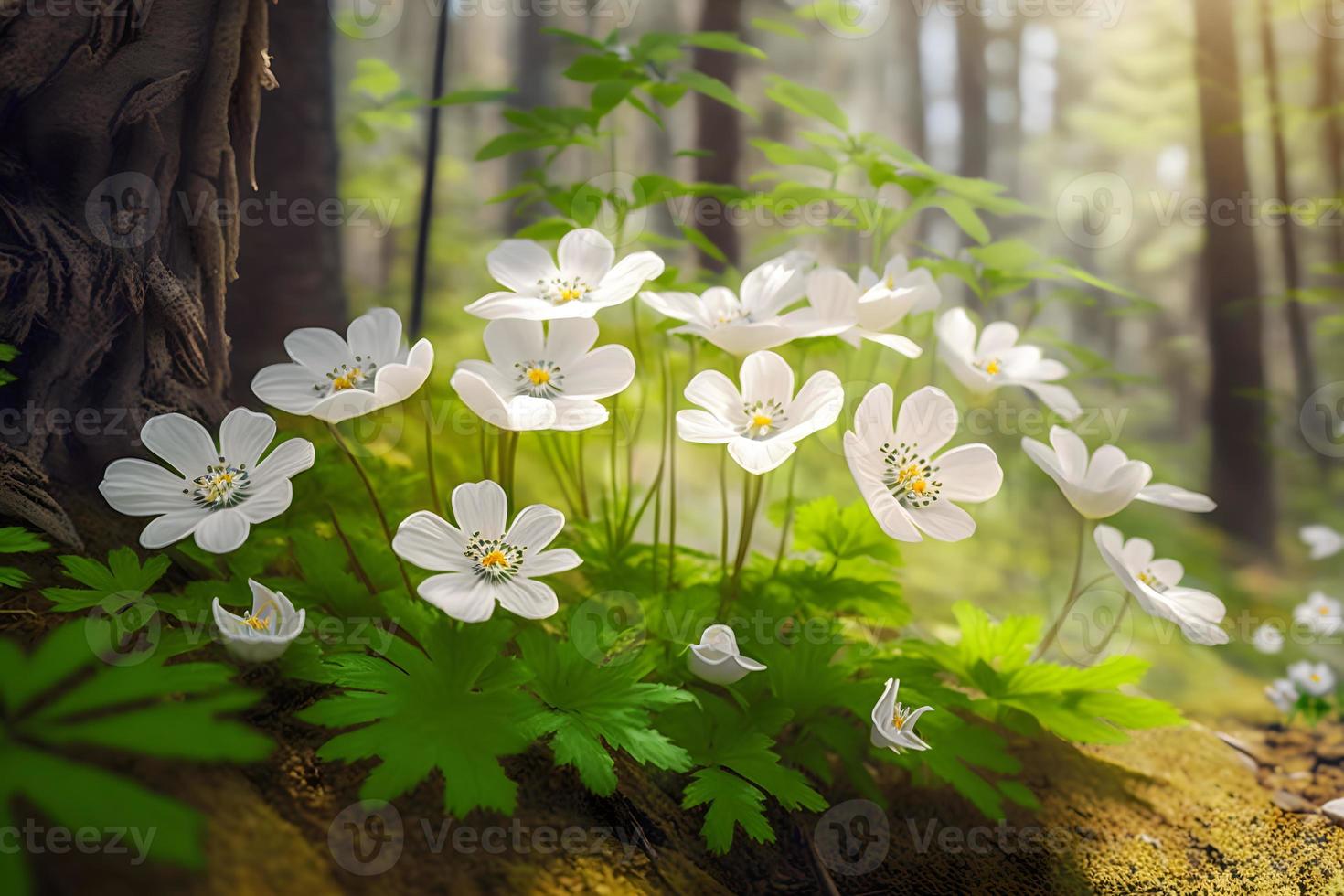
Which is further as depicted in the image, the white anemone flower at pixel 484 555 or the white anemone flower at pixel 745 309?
the white anemone flower at pixel 745 309

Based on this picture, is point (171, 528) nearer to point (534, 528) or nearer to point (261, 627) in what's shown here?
point (261, 627)

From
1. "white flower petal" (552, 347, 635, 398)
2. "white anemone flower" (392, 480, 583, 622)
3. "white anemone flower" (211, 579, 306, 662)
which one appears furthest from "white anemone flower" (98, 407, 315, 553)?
"white flower petal" (552, 347, 635, 398)

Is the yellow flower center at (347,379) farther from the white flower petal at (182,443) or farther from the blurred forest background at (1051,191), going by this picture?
the blurred forest background at (1051,191)

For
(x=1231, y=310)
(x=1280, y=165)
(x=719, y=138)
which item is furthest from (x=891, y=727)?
(x=1280, y=165)

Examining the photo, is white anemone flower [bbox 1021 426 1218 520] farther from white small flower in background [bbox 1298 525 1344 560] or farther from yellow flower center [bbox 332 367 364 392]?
white small flower in background [bbox 1298 525 1344 560]

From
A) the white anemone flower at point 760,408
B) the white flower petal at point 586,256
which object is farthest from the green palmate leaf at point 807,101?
the white anemone flower at point 760,408
